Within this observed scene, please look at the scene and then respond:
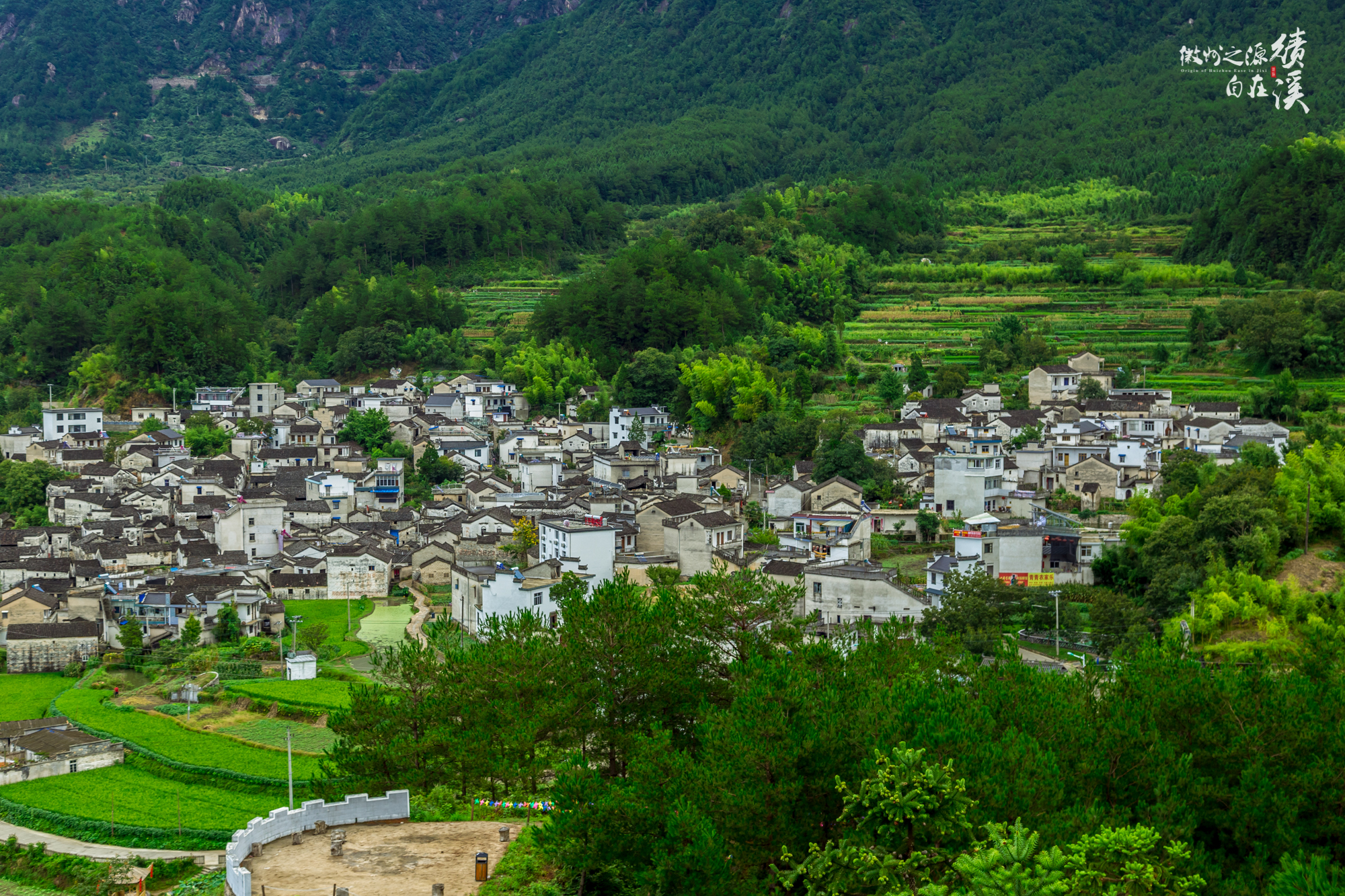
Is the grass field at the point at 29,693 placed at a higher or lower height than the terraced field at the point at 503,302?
lower

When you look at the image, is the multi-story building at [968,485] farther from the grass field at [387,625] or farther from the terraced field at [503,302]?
the terraced field at [503,302]

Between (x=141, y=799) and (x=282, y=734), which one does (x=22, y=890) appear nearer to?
(x=141, y=799)

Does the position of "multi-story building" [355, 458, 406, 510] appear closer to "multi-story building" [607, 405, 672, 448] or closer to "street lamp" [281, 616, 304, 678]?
"multi-story building" [607, 405, 672, 448]

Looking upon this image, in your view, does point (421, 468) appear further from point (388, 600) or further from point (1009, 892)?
point (1009, 892)

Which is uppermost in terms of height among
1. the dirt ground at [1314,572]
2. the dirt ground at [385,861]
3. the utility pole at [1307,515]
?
the utility pole at [1307,515]

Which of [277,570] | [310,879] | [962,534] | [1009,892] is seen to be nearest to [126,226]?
[277,570]

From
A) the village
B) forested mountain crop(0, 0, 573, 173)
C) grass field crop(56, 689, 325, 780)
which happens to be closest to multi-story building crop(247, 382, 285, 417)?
the village

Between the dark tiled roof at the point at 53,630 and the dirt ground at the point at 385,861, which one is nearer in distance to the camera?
the dirt ground at the point at 385,861

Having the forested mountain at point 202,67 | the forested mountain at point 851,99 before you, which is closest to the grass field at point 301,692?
the forested mountain at point 851,99
